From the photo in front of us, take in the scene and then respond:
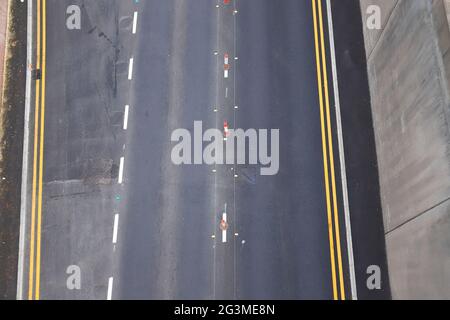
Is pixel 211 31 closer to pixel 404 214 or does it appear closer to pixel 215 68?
pixel 215 68

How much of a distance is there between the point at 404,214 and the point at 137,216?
48.4 ft

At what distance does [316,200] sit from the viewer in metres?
28.5

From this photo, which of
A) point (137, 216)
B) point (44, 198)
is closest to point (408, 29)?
point (137, 216)

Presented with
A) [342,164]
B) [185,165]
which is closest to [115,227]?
[185,165]

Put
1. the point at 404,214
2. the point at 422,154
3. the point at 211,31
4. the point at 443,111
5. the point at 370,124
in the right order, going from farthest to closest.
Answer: the point at 211,31
the point at 370,124
the point at 404,214
the point at 422,154
the point at 443,111

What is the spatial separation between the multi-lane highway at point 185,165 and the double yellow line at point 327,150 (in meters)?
0.07

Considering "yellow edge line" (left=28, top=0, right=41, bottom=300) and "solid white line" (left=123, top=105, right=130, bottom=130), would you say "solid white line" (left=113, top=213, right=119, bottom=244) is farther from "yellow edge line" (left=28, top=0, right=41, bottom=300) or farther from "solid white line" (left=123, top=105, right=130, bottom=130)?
"solid white line" (left=123, top=105, right=130, bottom=130)

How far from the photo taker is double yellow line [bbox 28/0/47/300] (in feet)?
90.8

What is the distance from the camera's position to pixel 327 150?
29.3 meters

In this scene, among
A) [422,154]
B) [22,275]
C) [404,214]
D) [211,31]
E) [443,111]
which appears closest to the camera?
[443,111]

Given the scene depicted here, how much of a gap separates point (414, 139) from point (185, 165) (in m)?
12.8

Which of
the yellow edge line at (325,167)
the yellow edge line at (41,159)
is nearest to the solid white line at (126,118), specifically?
the yellow edge line at (41,159)

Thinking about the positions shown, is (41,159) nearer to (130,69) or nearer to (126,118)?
(126,118)

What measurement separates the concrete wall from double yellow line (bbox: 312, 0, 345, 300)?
8.95 feet
